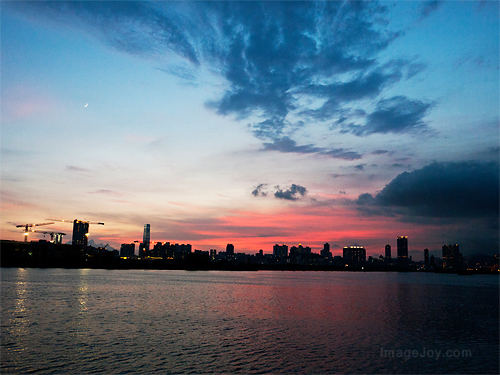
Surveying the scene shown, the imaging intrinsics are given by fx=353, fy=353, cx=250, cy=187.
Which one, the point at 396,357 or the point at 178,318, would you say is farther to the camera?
the point at 178,318

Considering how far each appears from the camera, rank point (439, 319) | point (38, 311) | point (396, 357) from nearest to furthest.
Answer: point (396, 357) → point (38, 311) → point (439, 319)

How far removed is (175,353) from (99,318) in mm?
23403

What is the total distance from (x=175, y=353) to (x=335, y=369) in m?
15.6

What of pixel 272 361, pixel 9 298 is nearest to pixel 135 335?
pixel 272 361

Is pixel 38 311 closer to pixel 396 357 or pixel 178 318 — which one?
pixel 178 318

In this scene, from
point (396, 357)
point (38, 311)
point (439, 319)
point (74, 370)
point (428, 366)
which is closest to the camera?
point (74, 370)

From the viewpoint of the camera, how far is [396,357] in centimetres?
→ 3716

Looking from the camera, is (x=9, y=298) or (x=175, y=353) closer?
(x=175, y=353)

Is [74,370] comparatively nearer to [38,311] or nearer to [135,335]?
[135,335]

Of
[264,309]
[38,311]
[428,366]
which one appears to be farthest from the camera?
[264,309]

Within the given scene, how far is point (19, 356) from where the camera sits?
3244 cm

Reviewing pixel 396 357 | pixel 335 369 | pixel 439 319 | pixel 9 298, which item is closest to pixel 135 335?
pixel 335 369

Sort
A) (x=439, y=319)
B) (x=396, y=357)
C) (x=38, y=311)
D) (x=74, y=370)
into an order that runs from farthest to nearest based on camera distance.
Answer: (x=439, y=319), (x=38, y=311), (x=396, y=357), (x=74, y=370)

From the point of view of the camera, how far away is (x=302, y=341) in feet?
141
